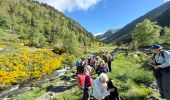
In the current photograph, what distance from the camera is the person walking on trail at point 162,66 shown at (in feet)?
36.3

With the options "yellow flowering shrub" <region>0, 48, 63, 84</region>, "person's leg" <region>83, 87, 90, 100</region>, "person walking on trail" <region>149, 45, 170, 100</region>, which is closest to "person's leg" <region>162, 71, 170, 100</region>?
"person walking on trail" <region>149, 45, 170, 100</region>

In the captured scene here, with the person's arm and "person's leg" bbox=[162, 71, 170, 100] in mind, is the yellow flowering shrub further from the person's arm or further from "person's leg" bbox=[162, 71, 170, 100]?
the person's arm

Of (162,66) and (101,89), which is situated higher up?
(162,66)

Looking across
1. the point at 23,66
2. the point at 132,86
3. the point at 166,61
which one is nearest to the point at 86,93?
the point at 132,86

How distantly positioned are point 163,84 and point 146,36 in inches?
3299

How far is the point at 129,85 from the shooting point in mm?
16406

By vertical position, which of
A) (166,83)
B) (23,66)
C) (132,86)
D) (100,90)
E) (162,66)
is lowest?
(23,66)

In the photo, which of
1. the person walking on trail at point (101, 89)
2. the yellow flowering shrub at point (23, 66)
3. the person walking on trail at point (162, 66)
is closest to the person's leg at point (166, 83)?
the person walking on trail at point (162, 66)

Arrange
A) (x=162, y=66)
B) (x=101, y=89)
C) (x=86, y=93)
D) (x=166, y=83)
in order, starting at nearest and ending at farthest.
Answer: (x=101, y=89) < (x=162, y=66) < (x=166, y=83) < (x=86, y=93)

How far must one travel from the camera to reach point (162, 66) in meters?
11.1

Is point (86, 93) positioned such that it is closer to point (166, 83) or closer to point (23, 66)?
point (166, 83)

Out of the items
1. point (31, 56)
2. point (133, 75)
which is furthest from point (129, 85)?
point (31, 56)

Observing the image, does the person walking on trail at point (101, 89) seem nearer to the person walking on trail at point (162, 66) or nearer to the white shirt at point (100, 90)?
the white shirt at point (100, 90)

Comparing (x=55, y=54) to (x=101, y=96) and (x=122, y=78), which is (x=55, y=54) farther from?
(x=101, y=96)
